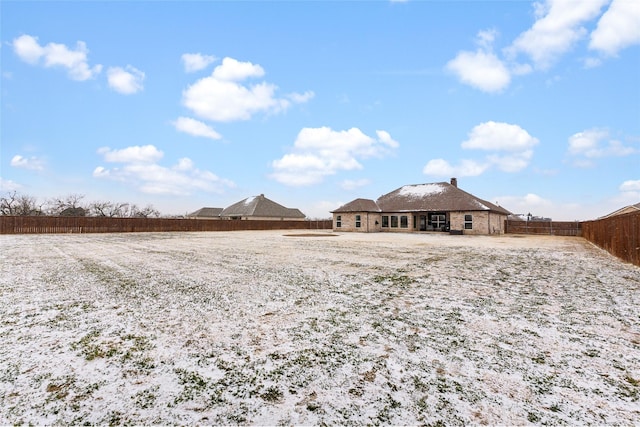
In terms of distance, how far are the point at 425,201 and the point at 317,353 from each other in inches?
1164

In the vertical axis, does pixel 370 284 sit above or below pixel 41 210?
below

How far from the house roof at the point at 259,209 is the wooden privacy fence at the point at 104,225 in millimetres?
7545

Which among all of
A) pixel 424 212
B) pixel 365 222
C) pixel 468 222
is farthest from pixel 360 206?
pixel 468 222

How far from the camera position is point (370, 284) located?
6336mm

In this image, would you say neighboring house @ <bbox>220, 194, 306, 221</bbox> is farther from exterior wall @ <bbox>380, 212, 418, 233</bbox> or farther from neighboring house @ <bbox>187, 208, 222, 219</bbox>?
exterior wall @ <bbox>380, 212, 418, 233</bbox>

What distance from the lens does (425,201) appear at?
30625 millimetres

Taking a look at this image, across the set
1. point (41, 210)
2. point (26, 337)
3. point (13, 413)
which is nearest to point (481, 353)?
point (13, 413)

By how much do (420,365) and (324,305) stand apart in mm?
2100

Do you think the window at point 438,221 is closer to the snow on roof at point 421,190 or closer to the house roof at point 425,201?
the house roof at point 425,201

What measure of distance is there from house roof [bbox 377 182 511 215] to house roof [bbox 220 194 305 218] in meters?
18.3

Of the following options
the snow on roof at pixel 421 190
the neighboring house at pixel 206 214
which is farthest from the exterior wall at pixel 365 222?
the neighboring house at pixel 206 214

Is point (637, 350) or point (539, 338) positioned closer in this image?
point (637, 350)

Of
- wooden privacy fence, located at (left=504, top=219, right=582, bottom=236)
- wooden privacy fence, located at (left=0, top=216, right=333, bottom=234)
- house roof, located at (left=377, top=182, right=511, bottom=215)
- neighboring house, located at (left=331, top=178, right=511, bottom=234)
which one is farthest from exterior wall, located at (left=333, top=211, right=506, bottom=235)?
wooden privacy fence, located at (left=0, top=216, right=333, bottom=234)

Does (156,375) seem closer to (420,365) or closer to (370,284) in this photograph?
(420,365)
